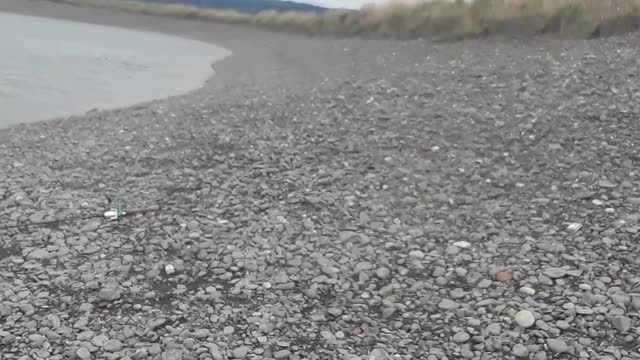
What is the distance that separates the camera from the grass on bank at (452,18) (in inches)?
658

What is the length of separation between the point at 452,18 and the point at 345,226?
572 inches

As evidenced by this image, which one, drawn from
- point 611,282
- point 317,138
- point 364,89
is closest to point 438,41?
point 364,89

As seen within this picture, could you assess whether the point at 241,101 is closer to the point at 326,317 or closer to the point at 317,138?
the point at 317,138

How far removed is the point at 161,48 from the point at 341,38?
237 inches

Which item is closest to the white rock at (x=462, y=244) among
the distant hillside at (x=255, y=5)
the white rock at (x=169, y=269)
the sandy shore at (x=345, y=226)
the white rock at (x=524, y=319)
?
the sandy shore at (x=345, y=226)

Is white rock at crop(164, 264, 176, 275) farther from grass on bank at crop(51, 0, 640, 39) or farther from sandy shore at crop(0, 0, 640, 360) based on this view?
grass on bank at crop(51, 0, 640, 39)

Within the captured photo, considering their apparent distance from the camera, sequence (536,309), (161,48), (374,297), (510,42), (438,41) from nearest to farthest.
→ (536,309)
(374,297)
(510,42)
(438,41)
(161,48)

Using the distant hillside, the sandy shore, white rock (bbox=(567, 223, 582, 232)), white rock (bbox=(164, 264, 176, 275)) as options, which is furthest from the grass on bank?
white rock (bbox=(164, 264, 176, 275))

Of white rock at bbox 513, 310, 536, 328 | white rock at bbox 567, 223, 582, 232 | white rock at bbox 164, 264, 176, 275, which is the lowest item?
white rock at bbox 164, 264, 176, 275

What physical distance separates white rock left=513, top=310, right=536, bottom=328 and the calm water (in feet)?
35.2

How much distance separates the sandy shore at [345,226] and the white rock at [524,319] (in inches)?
1.0

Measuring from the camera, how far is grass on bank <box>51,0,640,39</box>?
54.8ft

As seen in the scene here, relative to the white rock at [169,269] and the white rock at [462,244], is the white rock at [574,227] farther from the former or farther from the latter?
the white rock at [169,269]

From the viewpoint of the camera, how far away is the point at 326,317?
231 inches
